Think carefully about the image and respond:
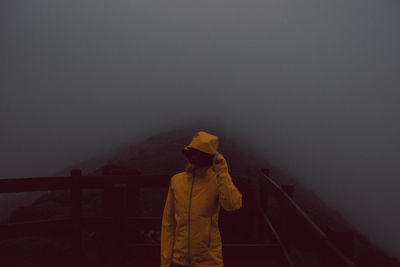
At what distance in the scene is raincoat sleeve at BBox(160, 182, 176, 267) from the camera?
2.36 m

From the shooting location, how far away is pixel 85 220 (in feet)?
13.9

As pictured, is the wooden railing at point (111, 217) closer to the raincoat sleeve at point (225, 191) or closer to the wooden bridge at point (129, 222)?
the wooden bridge at point (129, 222)

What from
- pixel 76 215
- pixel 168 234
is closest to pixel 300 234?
pixel 168 234

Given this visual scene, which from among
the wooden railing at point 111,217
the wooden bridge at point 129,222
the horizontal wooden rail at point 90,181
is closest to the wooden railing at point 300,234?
the wooden bridge at point 129,222

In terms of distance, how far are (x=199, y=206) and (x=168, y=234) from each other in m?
0.37

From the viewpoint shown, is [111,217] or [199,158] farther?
[111,217]

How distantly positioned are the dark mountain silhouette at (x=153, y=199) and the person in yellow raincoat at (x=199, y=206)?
799mm

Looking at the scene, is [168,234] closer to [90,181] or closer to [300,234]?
[300,234]

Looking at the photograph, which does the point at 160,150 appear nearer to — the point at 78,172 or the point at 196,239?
the point at 78,172

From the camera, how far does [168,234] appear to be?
243cm

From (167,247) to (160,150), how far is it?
13.0 meters

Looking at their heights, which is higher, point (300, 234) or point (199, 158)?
point (199, 158)

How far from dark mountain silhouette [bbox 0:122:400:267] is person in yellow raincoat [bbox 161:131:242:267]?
2.62 feet

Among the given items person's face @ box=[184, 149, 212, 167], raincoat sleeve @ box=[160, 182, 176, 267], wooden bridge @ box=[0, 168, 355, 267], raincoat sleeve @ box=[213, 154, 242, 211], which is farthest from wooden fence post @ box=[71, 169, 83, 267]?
raincoat sleeve @ box=[213, 154, 242, 211]
